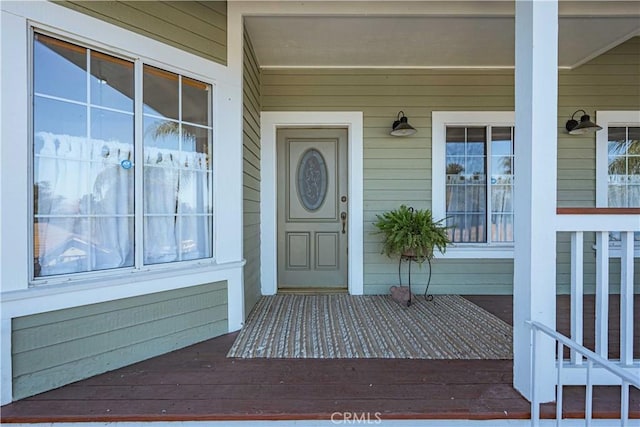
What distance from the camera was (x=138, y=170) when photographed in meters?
2.22

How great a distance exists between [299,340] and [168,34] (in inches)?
96.2

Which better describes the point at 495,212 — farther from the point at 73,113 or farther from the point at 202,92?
the point at 73,113

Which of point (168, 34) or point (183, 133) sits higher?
point (168, 34)

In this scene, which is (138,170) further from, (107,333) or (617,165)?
(617,165)

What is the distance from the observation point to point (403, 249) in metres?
3.38

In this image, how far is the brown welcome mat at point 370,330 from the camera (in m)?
2.29

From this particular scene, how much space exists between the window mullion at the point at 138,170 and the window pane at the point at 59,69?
29cm

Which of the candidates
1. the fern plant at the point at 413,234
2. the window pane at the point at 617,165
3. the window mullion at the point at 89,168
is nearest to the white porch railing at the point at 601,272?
the fern plant at the point at 413,234

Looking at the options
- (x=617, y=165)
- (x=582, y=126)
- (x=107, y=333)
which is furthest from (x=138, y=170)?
(x=617, y=165)

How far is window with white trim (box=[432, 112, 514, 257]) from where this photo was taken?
385cm

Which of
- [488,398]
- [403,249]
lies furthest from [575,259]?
[403,249]

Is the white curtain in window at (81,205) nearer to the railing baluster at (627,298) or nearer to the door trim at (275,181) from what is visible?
the door trim at (275,181)

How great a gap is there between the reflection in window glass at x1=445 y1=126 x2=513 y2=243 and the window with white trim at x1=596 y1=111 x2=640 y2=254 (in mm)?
1036

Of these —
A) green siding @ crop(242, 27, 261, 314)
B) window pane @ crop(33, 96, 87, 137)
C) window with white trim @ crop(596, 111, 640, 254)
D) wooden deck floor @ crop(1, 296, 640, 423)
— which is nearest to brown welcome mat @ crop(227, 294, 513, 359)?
wooden deck floor @ crop(1, 296, 640, 423)
